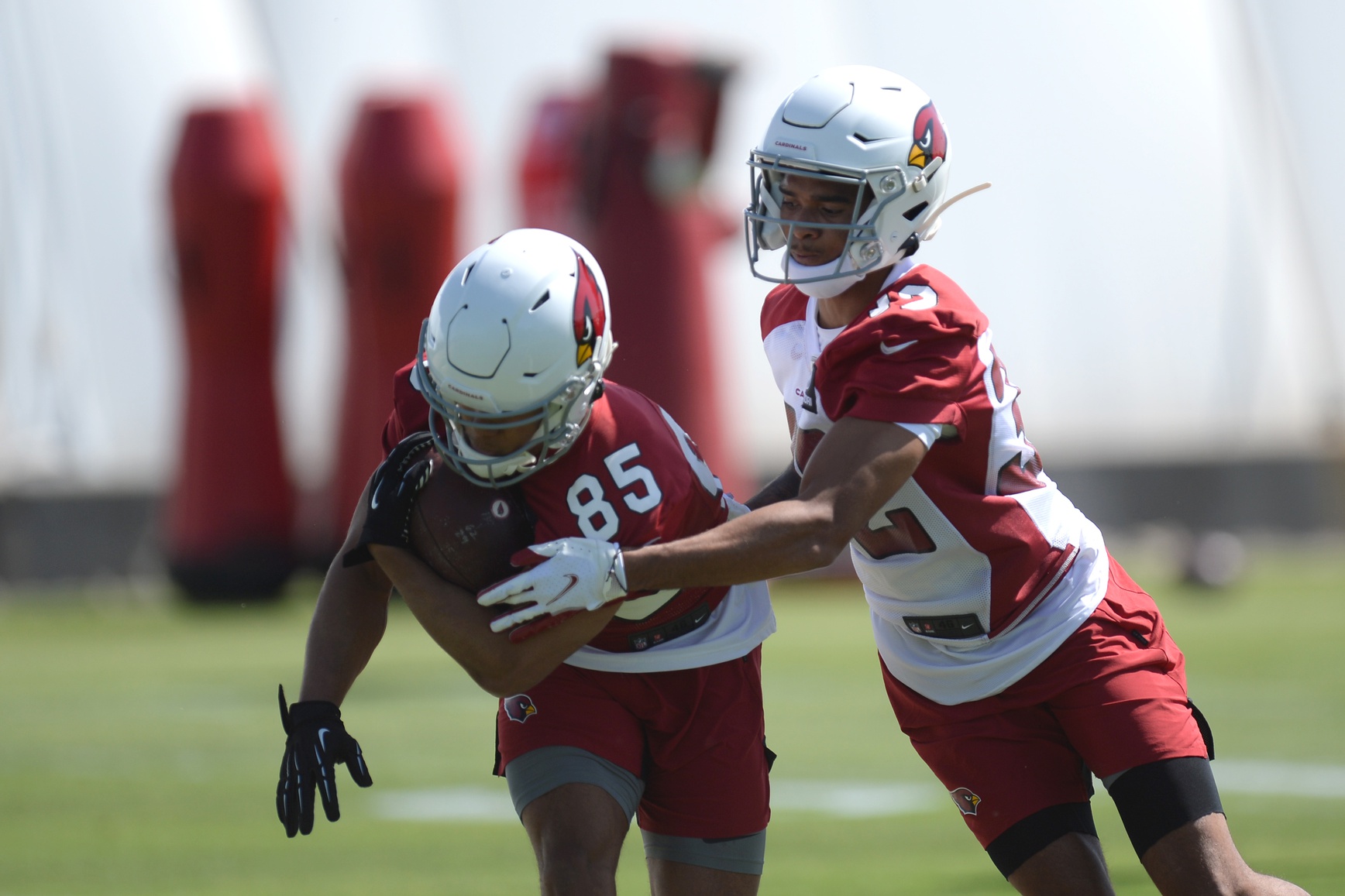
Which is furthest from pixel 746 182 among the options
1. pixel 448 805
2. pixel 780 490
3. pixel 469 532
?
pixel 469 532

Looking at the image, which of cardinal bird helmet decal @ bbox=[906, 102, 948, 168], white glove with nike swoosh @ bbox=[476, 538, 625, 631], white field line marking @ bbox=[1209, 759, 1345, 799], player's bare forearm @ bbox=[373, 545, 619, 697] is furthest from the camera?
white field line marking @ bbox=[1209, 759, 1345, 799]

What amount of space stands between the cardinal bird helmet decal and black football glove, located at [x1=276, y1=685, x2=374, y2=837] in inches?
68.2

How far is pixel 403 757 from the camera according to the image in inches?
331

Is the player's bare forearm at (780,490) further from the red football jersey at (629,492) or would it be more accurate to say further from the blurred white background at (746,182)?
the blurred white background at (746,182)

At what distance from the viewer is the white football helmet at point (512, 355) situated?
11.1ft

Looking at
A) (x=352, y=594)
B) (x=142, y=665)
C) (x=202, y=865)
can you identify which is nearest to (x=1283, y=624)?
(x=142, y=665)

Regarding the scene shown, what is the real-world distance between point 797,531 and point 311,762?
1.11 m

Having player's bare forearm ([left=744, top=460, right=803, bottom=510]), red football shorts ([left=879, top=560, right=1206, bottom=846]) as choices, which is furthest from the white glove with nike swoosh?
red football shorts ([left=879, top=560, right=1206, bottom=846])

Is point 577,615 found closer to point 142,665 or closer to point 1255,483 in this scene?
point 142,665

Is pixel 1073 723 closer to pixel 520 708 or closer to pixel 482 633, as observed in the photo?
pixel 520 708

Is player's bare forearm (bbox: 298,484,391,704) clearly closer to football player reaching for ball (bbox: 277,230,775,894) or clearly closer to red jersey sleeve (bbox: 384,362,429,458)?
football player reaching for ball (bbox: 277,230,775,894)

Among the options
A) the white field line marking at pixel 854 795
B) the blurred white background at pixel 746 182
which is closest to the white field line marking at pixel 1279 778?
the white field line marking at pixel 854 795

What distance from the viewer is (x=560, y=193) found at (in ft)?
61.1

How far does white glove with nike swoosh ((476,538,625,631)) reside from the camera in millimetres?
3248
